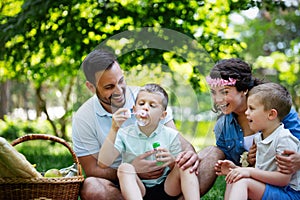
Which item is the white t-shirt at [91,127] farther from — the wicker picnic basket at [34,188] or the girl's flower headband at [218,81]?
the girl's flower headband at [218,81]

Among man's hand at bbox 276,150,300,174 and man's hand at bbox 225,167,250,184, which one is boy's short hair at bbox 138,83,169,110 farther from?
man's hand at bbox 276,150,300,174

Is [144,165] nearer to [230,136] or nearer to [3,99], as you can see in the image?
[230,136]

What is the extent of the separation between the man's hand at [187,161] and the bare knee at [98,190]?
0.37 meters

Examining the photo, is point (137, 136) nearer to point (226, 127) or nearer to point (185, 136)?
point (185, 136)

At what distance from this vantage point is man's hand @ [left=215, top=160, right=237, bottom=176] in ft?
8.34

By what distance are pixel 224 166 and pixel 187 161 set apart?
0.20 metres

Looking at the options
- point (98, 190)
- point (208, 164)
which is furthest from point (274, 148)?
point (98, 190)

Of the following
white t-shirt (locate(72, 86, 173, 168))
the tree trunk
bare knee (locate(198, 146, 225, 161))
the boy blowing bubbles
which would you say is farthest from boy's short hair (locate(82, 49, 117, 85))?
the tree trunk

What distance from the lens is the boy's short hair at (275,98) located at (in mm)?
2412

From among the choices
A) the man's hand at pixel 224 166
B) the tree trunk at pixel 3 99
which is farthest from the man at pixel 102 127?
the tree trunk at pixel 3 99

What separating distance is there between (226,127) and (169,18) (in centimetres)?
274

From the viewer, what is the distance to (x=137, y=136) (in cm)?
246

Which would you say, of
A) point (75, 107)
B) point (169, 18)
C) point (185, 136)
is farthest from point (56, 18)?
point (185, 136)

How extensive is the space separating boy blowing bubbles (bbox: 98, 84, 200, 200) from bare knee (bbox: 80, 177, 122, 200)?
0.39 ft
